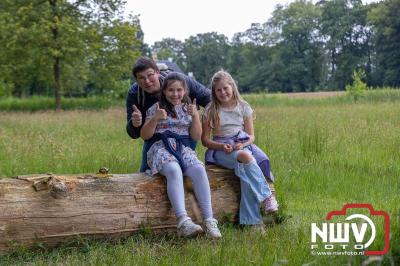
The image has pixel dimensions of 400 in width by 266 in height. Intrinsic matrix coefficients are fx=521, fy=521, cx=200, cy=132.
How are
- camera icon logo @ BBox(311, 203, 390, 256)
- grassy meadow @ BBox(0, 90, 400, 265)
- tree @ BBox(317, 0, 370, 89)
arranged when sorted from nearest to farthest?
camera icon logo @ BBox(311, 203, 390, 256) → grassy meadow @ BBox(0, 90, 400, 265) → tree @ BBox(317, 0, 370, 89)

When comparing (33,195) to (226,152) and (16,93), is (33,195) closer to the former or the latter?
(226,152)

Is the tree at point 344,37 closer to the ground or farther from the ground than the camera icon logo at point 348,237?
farther from the ground

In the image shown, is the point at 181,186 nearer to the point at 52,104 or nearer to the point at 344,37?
the point at 52,104

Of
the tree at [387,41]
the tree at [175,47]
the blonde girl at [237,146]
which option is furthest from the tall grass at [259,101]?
the tree at [175,47]

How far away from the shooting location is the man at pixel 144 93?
4.60m

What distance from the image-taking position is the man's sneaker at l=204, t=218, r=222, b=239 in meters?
4.18

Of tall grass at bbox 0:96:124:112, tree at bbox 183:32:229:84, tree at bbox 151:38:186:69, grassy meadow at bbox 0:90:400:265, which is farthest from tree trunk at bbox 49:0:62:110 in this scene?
tree at bbox 151:38:186:69

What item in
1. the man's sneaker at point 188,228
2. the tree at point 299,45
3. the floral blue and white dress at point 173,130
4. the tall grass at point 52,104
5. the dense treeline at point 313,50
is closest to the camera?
the man's sneaker at point 188,228

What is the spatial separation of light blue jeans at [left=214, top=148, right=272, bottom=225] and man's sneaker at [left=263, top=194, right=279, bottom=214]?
0.15 ft

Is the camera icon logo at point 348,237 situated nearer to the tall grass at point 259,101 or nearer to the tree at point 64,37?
the tall grass at point 259,101

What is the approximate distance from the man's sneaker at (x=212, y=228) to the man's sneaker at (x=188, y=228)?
9 centimetres

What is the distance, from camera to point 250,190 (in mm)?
4641

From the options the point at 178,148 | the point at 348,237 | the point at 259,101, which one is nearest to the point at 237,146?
the point at 178,148

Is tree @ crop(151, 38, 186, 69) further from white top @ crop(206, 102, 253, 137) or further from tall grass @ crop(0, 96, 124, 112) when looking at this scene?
white top @ crop(206, 102, 253, 137)
